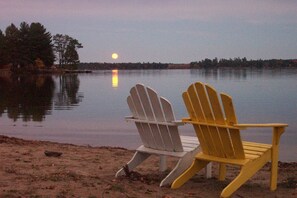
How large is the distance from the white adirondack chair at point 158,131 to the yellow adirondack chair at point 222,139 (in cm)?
12

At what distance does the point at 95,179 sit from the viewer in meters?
5.65

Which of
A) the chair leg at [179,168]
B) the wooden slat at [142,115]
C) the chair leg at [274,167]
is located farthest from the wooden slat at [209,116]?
the wooden slat at [142,115]

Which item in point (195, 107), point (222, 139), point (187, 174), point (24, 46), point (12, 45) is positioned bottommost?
point (187, 174)

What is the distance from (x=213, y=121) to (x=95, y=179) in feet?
4.98

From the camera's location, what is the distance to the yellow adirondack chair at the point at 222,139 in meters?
5.16

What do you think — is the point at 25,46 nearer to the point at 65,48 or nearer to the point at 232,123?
the point at 65,48

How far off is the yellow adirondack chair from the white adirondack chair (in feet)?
0.41

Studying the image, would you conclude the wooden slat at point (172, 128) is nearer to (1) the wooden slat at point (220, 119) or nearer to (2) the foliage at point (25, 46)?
(1) the wooden slat at point (220, 119)

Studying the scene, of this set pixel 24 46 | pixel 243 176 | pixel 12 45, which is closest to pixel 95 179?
pixel 243 176

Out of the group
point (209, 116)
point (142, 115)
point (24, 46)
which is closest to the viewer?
point (209, 116)

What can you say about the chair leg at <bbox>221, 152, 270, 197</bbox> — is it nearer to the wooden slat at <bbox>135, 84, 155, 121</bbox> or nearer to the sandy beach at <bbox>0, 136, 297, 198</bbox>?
the sandy beach at <bbox>0, 136, 297, 198</bbox>

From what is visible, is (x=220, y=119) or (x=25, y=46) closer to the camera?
(x=220, y=119)

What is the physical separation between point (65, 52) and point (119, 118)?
118 metres

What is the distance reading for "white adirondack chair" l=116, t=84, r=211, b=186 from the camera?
18.6 feet
